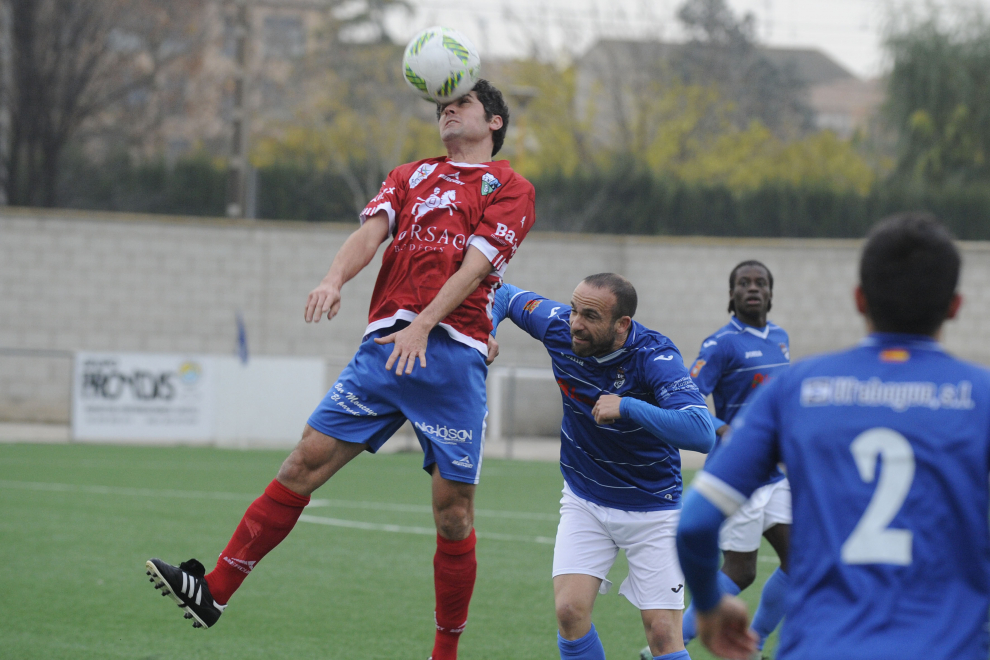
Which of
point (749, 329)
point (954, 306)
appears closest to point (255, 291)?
point (749, 329)

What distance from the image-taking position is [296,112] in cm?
3706

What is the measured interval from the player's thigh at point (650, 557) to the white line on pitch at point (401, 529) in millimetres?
4969

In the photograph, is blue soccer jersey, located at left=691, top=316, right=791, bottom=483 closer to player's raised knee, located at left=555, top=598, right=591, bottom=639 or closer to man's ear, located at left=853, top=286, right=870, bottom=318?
player's raised knee, located at left=555, top=598, right=591, bottom=639

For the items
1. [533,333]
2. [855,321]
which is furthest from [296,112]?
[533,333]

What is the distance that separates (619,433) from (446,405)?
80 centimetres

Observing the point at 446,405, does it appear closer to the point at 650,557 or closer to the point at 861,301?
the point at 650,557

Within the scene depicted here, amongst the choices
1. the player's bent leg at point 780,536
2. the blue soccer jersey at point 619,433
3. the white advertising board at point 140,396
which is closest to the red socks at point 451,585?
the blue soccer jersey at point 619,433

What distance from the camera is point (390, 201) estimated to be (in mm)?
4602

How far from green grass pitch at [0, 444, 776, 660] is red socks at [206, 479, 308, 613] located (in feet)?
4.90

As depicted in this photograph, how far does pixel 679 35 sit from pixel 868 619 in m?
35.1

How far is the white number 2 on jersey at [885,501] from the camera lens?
226cm

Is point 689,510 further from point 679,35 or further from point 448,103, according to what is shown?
point 679,35

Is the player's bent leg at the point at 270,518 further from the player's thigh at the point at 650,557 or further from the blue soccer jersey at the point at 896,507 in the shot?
the blue soccer jersey at the point at 896,507

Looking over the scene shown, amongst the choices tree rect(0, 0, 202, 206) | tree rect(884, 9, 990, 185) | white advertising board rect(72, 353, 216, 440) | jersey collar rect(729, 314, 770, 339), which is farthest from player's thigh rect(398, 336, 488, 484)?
tree rect(884, 9, 990, 185)
